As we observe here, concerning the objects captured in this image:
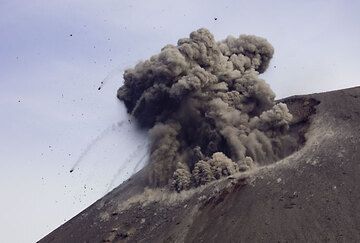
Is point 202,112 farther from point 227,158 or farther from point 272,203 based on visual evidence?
point 272,203

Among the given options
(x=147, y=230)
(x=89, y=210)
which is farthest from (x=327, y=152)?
(x=89, y=210)

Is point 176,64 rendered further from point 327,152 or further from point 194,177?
point 327,152

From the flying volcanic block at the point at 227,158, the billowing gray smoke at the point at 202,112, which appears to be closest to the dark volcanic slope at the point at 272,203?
the flying volcanic block at the point at 227,158

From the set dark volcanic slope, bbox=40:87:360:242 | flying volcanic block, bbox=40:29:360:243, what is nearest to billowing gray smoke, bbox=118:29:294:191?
flying volcanic block, bbox=40:29:360:243

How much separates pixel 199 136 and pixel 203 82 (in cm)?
626

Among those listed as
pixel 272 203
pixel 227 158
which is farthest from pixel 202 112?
pixel 272 203

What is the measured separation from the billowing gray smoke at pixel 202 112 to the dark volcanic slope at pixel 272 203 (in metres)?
2.85

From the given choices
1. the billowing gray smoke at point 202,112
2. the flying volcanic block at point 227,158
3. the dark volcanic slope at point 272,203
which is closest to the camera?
the dark volcanic slope at point 272,203

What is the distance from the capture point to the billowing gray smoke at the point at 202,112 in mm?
72750

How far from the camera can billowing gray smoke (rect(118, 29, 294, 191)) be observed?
2864 inches

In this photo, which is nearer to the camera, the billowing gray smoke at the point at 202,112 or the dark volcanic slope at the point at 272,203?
the dark volcanic slope at the point at 272,203

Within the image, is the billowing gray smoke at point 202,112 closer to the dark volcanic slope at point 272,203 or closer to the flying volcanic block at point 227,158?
the flying volcanic block at point 227,158

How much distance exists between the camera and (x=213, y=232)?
6047cm

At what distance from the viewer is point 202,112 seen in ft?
252
